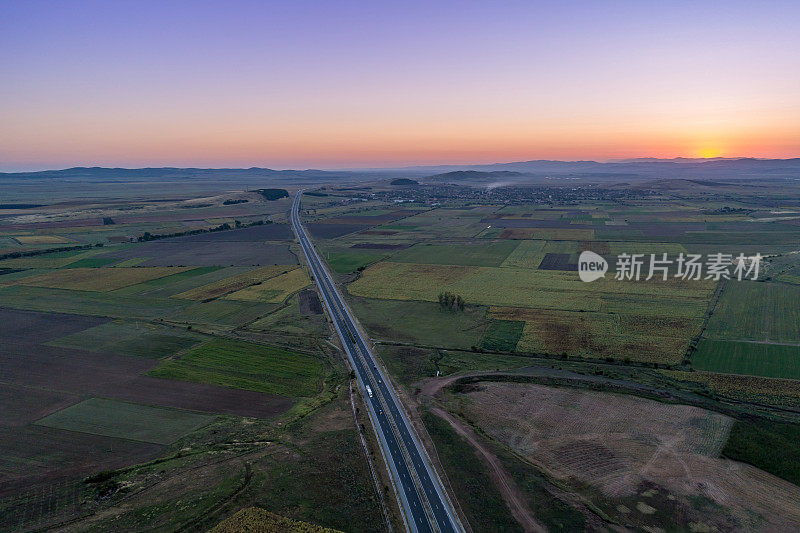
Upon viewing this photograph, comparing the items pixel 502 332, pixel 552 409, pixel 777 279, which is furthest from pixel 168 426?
pixel 777 279

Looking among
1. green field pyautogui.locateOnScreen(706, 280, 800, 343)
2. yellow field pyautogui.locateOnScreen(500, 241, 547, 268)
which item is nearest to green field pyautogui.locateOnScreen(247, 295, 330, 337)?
yellow field pyautogui.locateOnScreen(500, 241, 547, 268)

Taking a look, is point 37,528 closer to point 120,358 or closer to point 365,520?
point 365,520

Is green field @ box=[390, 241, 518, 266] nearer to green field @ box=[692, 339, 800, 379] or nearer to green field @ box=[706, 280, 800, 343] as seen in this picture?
green field @ box=[706, 280, 800, 343]

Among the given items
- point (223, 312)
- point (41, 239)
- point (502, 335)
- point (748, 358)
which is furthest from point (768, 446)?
point (41, 239)

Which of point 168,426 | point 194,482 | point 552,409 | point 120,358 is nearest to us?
point 194,482

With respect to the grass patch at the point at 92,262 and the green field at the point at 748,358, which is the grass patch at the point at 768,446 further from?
the grass patch at the point at 92,262
